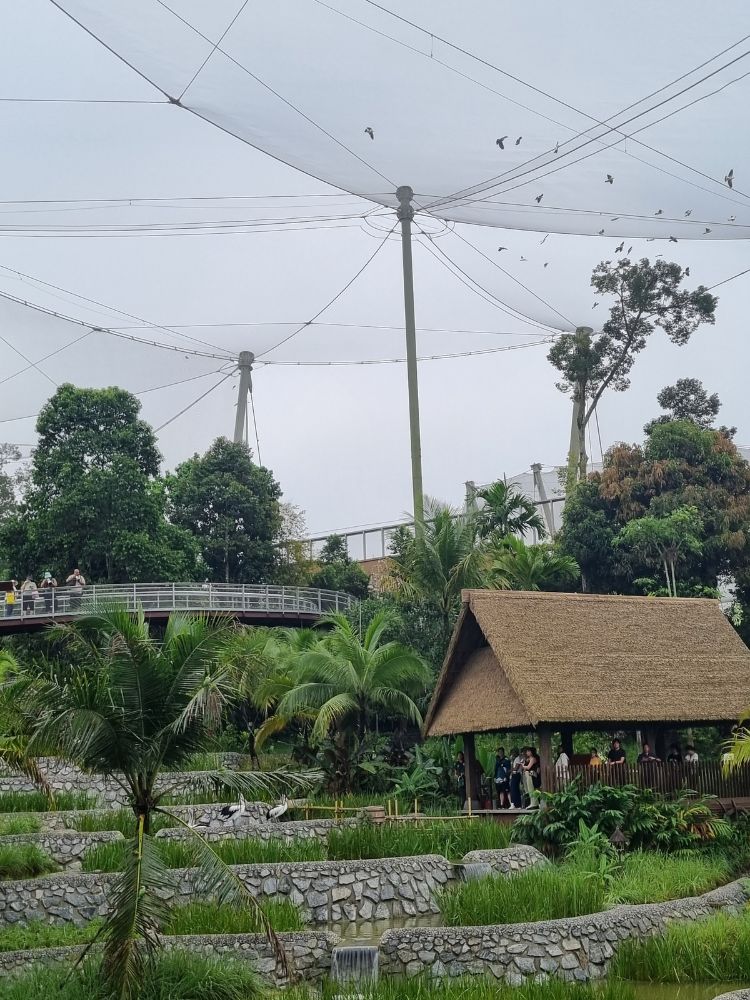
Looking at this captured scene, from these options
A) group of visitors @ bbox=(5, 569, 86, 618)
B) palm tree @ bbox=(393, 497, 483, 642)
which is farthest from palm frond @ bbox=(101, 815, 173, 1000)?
group of visitors @ bbox=(5, 569, 86, 618)

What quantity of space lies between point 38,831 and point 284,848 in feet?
12.3

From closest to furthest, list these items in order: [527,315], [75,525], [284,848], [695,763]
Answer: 1. [284,848]
2. [695,763]
3. [75,525]
4. [527,315]

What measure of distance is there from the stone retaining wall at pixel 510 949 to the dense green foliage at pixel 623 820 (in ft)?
13.0

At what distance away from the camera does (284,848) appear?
17016mm

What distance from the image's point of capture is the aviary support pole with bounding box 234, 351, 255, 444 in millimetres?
44016

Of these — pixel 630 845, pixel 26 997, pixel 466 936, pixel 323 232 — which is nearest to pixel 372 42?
pixel 323 232

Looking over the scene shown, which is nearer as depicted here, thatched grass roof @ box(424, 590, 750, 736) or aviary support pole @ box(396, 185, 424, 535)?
thatched grass roof @ box(424, 590, 750, 736)

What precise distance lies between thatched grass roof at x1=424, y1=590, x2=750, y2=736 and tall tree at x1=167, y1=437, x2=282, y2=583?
19.1 meters

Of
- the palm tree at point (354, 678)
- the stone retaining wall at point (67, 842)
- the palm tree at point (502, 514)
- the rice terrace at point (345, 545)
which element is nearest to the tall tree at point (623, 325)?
the rice terrace at point (345, 545)

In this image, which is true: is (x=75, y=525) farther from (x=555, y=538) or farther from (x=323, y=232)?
(x=555, y=538)

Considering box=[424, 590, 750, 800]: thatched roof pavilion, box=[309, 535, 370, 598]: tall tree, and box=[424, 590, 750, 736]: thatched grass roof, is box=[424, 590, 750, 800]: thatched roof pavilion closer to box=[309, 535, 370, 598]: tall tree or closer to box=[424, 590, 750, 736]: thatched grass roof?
box=[424, 590, 750, 736]: thatched grass roof

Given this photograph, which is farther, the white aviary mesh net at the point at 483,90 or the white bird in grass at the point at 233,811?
the white aviary mesh net at the point at 483,90

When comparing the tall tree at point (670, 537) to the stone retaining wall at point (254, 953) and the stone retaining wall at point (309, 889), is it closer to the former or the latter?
the stone retaining wall at point (309, 889)

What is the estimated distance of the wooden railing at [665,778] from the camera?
19484 mm
